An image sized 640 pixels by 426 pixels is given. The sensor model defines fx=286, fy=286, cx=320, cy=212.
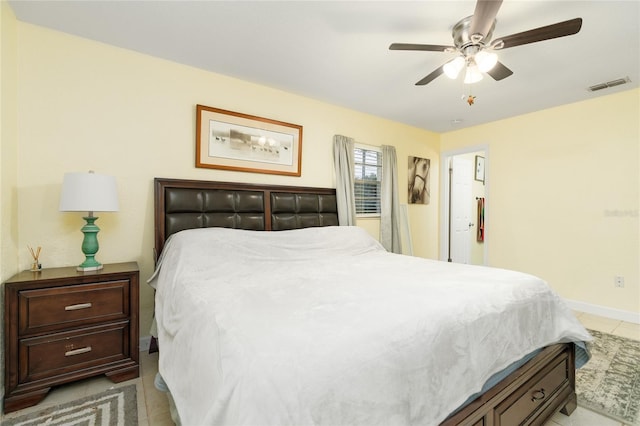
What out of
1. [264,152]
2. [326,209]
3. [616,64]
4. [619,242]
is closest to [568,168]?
[619,242]

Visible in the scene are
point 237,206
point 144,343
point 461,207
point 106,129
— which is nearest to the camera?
point 106,129

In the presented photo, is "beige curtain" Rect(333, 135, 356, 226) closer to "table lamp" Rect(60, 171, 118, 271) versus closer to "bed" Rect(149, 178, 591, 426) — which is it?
"bed" Rect(149, 178, 591, 426)

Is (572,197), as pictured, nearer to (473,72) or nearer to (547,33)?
(473,72)

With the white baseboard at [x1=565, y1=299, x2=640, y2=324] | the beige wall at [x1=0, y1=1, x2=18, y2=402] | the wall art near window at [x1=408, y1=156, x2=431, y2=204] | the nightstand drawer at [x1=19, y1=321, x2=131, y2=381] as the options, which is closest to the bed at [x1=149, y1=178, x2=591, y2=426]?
the nightstand drawer at [x1=19, y1=321, x2=131, y2=381]

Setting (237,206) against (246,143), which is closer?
(237,206)

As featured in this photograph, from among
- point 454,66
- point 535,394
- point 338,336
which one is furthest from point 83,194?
point 535,394

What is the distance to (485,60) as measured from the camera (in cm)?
195

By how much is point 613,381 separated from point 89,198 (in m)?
3.87

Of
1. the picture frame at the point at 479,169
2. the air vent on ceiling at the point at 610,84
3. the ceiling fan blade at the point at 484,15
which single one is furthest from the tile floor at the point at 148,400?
the picture frame at the point at 479,169

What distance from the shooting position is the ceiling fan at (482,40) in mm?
1552

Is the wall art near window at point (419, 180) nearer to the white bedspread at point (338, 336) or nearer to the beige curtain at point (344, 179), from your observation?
the beige curtain at point (344, 179)

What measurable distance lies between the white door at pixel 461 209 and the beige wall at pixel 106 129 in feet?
11.7

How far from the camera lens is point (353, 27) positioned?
6.89ft

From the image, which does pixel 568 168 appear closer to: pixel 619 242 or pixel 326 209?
pixel 619 242
